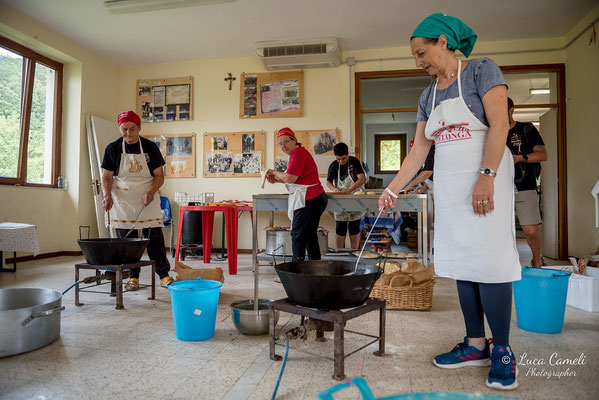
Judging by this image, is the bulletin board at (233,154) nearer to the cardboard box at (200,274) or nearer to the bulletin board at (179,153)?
the bulletin board at (179,153)

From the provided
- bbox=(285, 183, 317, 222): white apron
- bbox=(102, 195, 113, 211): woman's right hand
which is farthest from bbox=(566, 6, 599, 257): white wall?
bbox=(102, 195, 113, 211): woman's right hand

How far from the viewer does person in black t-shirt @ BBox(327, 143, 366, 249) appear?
4.86 meters

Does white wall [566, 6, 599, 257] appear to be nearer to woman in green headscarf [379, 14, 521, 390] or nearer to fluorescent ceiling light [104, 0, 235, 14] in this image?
woman in green headscarf [379, 14, 521, 390]

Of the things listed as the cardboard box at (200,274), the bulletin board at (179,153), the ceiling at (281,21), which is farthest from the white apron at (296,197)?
the bulletin board at (179,153)

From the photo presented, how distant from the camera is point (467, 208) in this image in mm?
1589

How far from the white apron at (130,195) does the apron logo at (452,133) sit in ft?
8.57

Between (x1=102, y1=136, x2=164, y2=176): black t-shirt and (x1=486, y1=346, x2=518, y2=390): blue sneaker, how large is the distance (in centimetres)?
300

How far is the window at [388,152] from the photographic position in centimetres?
1039

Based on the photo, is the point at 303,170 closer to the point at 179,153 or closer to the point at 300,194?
the point at 300,194

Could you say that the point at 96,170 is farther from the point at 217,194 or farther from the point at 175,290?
the point at 175,290

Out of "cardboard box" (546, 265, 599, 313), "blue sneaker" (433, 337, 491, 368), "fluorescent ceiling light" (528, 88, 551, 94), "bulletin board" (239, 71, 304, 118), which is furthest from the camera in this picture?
"fluorescent ceiling light" (528, 88, 551, 94)

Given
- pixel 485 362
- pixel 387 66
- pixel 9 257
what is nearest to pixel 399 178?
pixel 485 362

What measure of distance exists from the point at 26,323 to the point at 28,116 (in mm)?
4336

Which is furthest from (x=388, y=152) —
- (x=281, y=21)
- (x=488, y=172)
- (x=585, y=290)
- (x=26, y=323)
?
(x=26, y=323)
